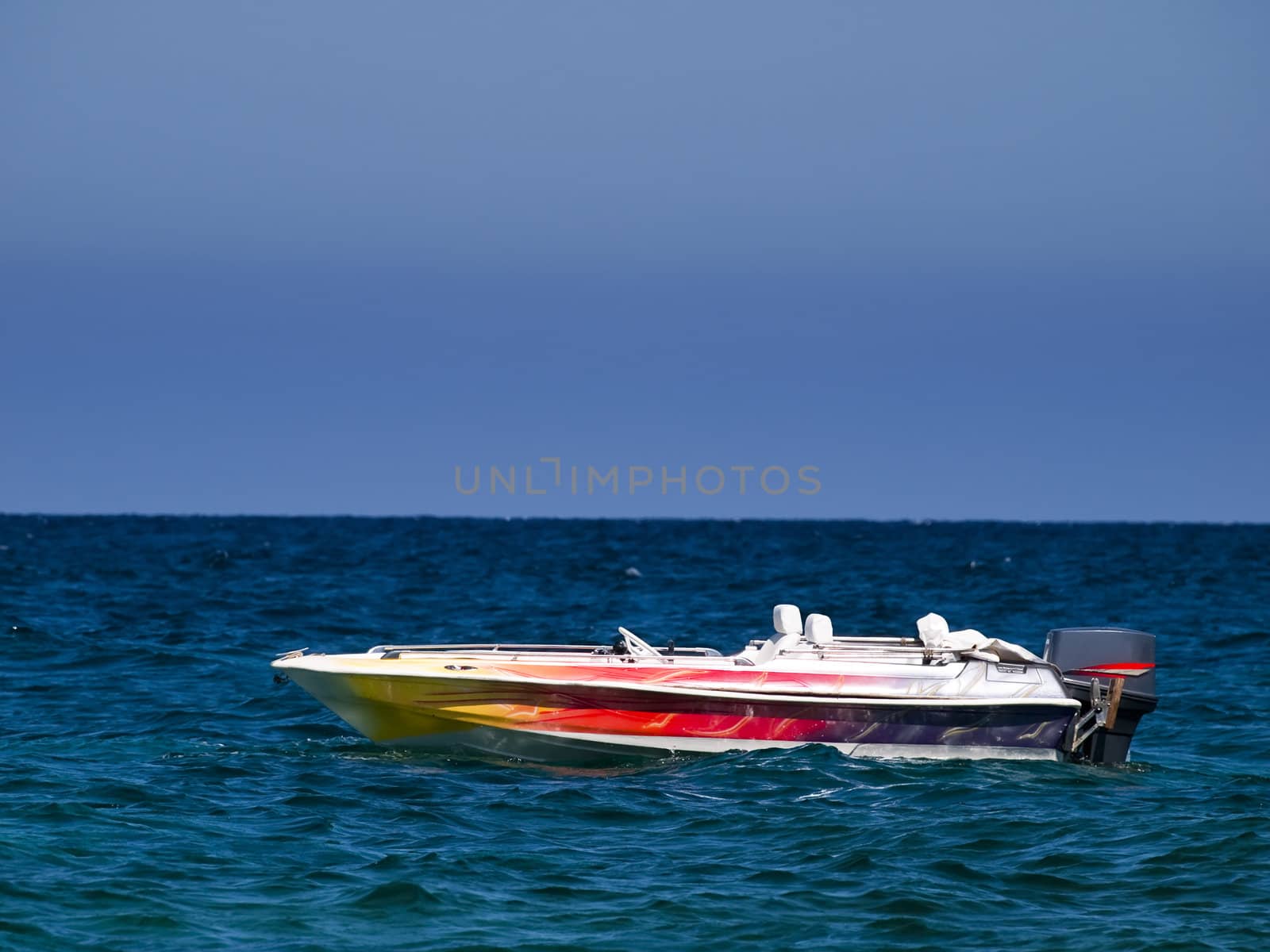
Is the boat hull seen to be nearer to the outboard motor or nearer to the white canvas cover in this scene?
the outboard motor

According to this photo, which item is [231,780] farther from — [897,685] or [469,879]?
[897,685]

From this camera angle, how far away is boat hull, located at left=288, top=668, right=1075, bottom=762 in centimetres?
1448

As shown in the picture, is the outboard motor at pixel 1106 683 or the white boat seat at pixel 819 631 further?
the white boat seat at pixel 819 631

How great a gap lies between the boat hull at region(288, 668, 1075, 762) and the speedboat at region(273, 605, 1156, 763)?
0.01 meters

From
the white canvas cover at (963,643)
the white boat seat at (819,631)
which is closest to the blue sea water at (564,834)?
the white canvas cover at (963,643)

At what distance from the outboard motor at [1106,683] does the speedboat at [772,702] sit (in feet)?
0.04

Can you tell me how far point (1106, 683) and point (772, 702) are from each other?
3.44 metres

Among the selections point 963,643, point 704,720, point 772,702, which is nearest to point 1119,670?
point 963,643

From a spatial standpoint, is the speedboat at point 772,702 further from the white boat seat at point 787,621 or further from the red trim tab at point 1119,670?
the white boat seat at point 787,621

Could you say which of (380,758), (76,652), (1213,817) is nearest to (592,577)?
(76,652)

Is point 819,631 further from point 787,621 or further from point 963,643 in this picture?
point 963,643

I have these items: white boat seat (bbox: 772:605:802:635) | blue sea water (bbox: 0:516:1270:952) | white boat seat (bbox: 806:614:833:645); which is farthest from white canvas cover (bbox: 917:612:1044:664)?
white boat seat (bbox: 772:605:802:635)

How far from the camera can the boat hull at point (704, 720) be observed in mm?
14484

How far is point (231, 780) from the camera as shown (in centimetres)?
1348
